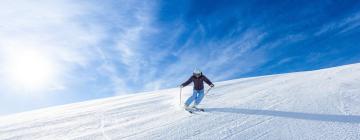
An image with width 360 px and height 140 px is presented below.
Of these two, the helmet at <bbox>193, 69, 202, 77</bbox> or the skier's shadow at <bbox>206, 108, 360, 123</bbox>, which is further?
the helmet at <bbox>193, 69, 202, 77</bbox>

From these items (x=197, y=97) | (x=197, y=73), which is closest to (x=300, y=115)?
(x=197, y=97)

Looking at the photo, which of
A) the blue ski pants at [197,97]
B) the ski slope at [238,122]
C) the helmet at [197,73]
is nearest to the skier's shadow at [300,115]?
the ski slope at [238,122]

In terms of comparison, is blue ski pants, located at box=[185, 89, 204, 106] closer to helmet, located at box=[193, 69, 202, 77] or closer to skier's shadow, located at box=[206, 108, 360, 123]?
helmet, located at box=[193, 69, 202, 77]

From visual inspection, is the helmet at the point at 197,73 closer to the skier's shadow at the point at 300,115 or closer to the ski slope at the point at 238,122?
the ski slope at the point at 238,122

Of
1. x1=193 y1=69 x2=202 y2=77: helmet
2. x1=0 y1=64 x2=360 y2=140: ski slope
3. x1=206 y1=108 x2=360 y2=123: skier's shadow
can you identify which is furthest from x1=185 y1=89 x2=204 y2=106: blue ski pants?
x1=206 y1=108 x2=360 y2=123: skier's shadow

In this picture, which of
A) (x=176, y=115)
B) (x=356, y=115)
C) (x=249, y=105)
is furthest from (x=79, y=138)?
(x=356, y=115)

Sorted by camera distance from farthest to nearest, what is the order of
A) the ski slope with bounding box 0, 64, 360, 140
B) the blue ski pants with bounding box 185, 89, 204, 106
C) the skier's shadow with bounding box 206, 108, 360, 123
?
1. the blue ski pants with bounding box 185, 89, 204, 106
2. the skier's shadow with bounding box 206, 108, 360, 123
3. the ski slope with bounding box 0, 64, 360, 140

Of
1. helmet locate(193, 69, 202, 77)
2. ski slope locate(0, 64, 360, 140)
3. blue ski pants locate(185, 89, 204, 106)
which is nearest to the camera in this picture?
ski slope locate(0, 64, 360, 140)

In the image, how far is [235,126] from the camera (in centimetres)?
799

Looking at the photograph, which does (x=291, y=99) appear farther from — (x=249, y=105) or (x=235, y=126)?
(x=235, y=126)

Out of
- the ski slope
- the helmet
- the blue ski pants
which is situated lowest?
the ski slope

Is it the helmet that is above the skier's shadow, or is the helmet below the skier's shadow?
above

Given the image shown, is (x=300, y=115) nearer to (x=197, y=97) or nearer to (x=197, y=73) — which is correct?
(x=197, y=97)

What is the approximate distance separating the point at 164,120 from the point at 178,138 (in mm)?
2329
